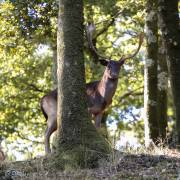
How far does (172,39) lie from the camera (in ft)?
37.6

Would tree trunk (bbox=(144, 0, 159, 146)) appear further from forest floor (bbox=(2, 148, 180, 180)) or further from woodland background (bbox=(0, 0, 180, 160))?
forest floor (bbox=(2, 148, 180, 180))

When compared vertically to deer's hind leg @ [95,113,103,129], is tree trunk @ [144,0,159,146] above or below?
above

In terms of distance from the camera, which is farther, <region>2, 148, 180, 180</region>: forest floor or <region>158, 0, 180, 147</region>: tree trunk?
<region>158, 0, 180, 147</region>: tree trunk

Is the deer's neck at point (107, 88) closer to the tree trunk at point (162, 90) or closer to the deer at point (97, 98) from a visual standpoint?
the deer at point (97, 98)

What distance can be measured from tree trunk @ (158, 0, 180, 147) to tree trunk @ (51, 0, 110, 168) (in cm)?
208

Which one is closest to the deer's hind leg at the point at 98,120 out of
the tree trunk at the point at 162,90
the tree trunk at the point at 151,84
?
the tree trunk at the point at 151,84

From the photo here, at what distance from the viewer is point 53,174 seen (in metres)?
8.80

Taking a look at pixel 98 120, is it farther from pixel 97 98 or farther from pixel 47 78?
pixel 47 78

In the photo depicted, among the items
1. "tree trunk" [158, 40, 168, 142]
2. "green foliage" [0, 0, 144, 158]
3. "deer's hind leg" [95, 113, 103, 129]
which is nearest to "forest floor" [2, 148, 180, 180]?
"deer's hind leg" [95, 113, 103, 129]

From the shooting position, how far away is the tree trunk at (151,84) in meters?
14.8

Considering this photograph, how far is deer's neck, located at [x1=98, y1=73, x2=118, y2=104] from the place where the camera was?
557 inches

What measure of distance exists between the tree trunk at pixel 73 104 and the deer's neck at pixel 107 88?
13.4 ft

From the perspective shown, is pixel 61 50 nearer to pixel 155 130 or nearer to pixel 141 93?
pixel 155 130

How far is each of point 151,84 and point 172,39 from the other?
3.69 meters
